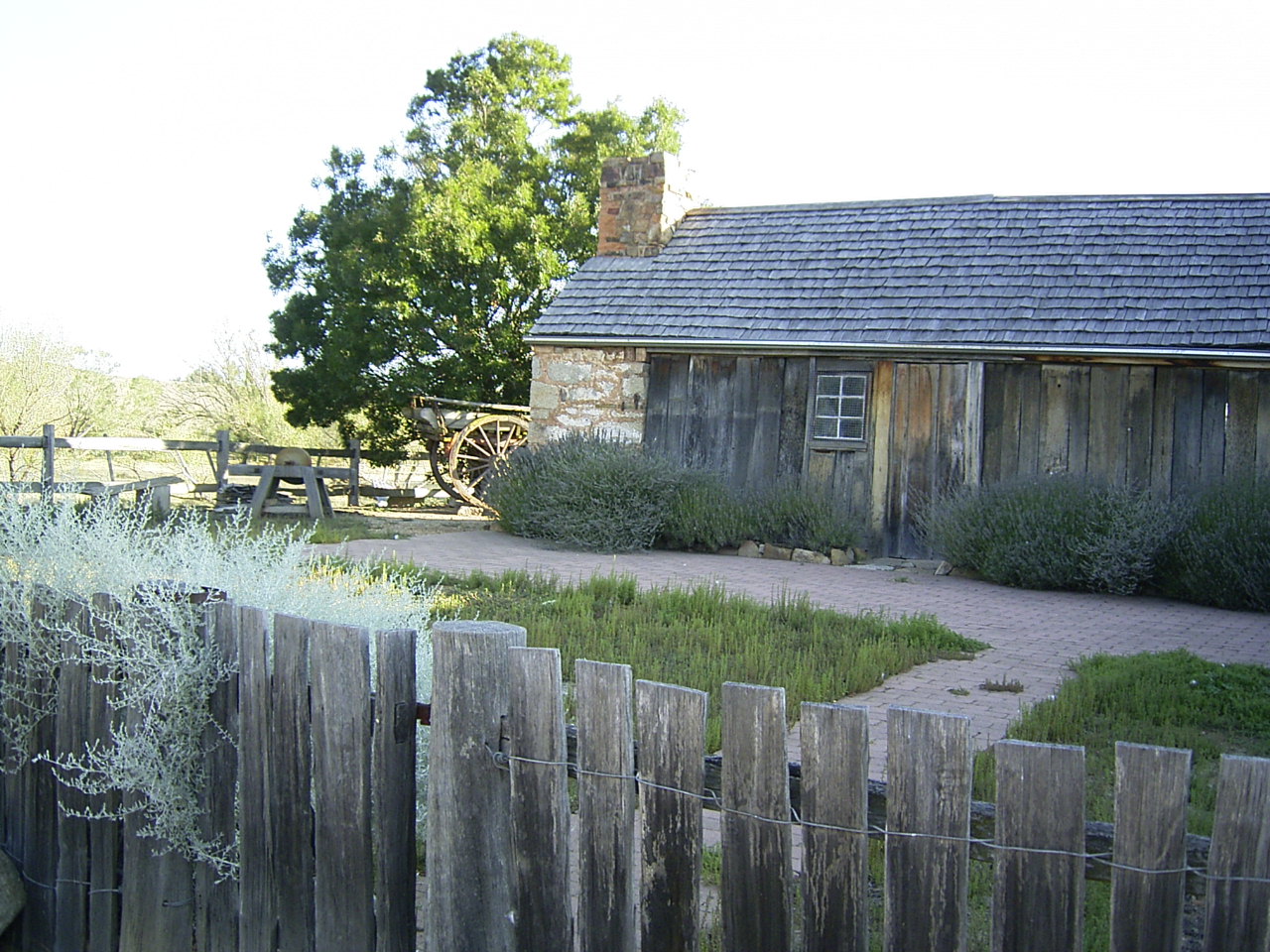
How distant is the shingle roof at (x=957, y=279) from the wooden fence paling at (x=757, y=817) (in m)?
10.5

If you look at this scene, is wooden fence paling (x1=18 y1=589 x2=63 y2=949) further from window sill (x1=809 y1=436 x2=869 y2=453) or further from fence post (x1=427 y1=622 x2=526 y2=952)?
window sill (x1=809 y1=436 x2=869 y2=453)

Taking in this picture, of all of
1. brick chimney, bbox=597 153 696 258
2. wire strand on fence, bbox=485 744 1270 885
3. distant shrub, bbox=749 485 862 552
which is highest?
brick chimney, bbox=597 153 696 258

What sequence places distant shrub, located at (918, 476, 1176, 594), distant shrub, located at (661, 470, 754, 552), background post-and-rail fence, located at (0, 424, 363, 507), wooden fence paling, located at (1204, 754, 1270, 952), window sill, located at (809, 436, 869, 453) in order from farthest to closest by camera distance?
background post-and-rail fence, located at (0, 424, 363, 507) < window sill, located at (809, 436, 869, 453) < distant shrub, located at (661, 470, 754, 552) < distant shrub, located at (918, 476, 1176, 594) < wooden fence paling, located at (1204, 754, 1270, 952)

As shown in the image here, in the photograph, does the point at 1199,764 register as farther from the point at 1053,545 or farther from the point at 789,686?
the point at 1053,545

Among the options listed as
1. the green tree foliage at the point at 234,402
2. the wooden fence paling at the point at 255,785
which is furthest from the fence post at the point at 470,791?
the green tree foliage at the point at 234,402

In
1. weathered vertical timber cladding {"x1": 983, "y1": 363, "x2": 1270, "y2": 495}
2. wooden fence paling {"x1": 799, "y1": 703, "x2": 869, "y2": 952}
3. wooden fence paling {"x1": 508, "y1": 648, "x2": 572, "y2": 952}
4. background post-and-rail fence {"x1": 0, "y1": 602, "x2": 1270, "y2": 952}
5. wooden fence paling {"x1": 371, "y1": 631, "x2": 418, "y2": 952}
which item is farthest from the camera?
weathered vertical timber cladding {"x1": 983, "y1": 363, "x2": 1270, "y2": 495}

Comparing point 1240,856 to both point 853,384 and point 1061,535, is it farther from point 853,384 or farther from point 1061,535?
point 853,384

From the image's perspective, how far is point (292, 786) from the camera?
277 cm

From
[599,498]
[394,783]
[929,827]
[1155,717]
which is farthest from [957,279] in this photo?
[929,827]

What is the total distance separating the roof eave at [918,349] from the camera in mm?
11133

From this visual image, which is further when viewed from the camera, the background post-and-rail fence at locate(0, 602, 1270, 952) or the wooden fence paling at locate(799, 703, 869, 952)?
the wooden fence paling at locate(799, 703, 869, 952)

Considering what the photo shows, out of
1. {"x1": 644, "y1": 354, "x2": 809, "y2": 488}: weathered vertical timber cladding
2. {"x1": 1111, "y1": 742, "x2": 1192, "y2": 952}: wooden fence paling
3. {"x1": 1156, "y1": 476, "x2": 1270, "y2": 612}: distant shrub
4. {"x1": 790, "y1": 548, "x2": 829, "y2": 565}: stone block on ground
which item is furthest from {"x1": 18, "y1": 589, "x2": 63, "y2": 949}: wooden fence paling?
{"x1": 644, "y1": 354, "x2": 809, "y2": 488}: weathered vertical timber cladding

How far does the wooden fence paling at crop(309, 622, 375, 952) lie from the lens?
103 inches

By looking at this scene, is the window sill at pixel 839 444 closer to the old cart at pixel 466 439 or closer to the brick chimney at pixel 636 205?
the brick chimney at pixel 636 205
